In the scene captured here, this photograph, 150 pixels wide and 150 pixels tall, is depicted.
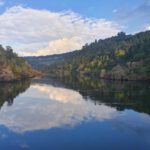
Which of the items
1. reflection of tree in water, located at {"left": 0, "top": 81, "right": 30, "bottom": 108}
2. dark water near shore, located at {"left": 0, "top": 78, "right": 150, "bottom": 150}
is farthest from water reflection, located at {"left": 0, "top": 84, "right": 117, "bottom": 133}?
reflection of tree in water, located at {"left": 0, "top": 81, "right": 30, "bottom": 108}

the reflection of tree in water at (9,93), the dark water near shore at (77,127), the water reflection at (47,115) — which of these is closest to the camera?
the dark water near shore at (77,127)

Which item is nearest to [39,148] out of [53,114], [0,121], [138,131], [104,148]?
[104,148]

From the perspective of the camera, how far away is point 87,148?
143 ft

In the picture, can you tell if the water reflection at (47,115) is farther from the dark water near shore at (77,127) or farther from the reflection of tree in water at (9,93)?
the reflection of tree in water at (9,93)

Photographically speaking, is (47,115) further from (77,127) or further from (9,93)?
(9,93)

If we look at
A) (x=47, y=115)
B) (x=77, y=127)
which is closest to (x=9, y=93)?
(x=47, y=115)

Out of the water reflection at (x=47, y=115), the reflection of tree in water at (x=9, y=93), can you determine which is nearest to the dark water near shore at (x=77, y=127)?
the water reflection at (x=47, y=115)

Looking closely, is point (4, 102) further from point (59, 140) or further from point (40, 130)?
point (59, 140)

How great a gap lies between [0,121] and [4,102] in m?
29.8

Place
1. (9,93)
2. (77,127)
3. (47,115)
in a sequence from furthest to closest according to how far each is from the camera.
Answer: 1. (9,93)
2. (47,115)
3. (77,127)

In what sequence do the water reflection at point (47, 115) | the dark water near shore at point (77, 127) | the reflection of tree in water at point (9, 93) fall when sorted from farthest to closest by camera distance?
the reflection of tree in water at point (9, 93)
the water reflection at point (47, 115)
the dark water near shore at point (77, 127)

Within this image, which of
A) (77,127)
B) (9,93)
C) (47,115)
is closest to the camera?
(77,127)

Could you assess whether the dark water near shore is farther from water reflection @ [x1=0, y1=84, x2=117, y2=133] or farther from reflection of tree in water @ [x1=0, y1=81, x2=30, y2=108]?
reflection of tree in water @ [x1=0, y1=81, x2=30, y2=108]

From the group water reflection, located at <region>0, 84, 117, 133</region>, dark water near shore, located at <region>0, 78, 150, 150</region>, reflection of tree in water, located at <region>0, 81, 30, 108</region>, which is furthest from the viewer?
reflection of tree in water, located at <region>0, 81, 30, 108</region>
